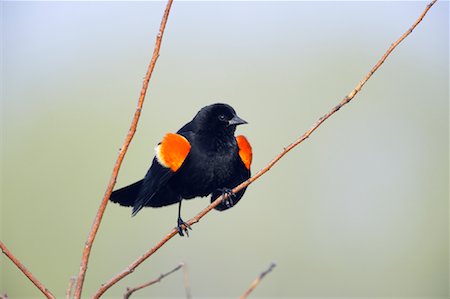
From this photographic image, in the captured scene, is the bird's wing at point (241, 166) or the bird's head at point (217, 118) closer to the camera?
the bird's wing at point (241, 166)

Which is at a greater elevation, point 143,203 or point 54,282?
point 143,203

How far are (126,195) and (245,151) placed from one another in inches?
27.4

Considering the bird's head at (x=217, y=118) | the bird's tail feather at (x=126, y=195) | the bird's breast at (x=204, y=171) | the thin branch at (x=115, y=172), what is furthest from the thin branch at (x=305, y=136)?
the bird's head at (x=217, y=118)

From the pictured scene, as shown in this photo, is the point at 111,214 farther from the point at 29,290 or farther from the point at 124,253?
the point at 29,290

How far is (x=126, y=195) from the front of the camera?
265cm

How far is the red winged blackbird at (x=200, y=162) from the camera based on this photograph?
8.81 ft

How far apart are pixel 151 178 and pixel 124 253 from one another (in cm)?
690

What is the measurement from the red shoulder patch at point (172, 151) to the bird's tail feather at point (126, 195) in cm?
18

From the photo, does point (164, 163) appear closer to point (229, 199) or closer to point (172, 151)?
point (172, 151)

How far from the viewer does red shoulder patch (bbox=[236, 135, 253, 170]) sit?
9.74 feet

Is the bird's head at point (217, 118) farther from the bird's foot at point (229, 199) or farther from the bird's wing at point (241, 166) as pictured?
the bird's foot at point (229, 199)

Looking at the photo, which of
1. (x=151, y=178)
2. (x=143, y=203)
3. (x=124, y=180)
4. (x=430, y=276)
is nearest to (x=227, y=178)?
(x=151, y=178)

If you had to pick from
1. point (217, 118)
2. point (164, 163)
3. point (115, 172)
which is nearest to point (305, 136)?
point (115, 172)

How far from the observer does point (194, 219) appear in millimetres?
1870
